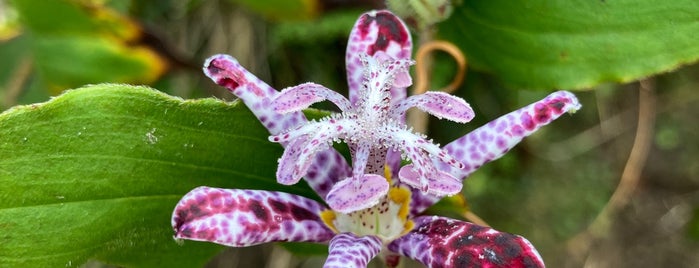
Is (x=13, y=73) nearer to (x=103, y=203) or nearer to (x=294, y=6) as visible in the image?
(x=294, y=6)

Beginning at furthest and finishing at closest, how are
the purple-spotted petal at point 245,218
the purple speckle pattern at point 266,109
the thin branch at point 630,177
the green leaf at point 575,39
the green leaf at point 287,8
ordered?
the thin branch at point 630,177 → the green leaf at point 287,8 → the green leaf at point 575,39 → the purple speckle pattern at point 266,109 → the purple-spotted petal at point 245,218

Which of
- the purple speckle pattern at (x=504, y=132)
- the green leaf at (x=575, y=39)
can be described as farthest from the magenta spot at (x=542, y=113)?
the green leaf at (x=575, y=39)

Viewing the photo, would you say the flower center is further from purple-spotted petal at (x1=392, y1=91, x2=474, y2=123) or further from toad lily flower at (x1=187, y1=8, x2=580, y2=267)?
purple-spotted petal at (x1=392, y1=91, x2=474, y2=123)

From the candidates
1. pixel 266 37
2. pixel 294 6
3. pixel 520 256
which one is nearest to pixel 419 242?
pixel 520 256

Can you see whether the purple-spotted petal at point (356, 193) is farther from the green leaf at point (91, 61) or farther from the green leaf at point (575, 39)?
the green leaf at point (91, 61)

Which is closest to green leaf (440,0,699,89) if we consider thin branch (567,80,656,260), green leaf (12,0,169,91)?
green leaf (12,0,169,91)

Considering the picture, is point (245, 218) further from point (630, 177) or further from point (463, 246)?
point (630, 177)
